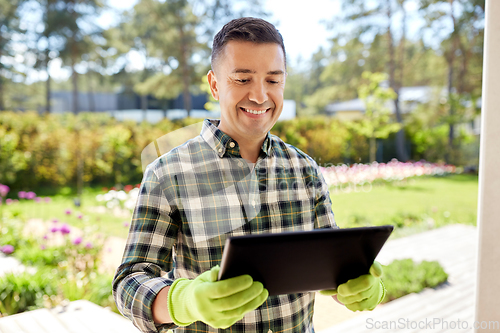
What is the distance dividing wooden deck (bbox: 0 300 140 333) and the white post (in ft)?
5.63

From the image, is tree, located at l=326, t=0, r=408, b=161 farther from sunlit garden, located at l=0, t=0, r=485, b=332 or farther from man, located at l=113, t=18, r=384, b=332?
man, located at l=113, t=18, r=384, b=332

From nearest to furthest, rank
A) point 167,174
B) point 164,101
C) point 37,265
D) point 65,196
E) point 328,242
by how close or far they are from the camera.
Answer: point 328,242
point 167,174
point 37,265
point 65,196
point 164,101

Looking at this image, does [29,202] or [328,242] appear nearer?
[328,242]

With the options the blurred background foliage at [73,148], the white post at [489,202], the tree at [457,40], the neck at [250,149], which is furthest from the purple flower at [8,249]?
the tree at [457,40]

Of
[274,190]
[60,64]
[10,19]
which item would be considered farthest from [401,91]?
[274,190]

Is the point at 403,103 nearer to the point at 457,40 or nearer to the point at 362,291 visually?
the point at 457,40

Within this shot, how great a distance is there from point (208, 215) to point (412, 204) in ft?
22.8

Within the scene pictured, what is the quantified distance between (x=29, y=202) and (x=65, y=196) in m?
0.50

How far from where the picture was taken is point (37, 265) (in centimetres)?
305

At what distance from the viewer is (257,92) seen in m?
0.88

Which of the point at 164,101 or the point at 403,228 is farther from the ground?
the point at 164,101

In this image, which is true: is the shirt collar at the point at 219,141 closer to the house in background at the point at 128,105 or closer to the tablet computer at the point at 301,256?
the tablet computer at the point at 301,256

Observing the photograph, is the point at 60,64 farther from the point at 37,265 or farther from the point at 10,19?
the point at 37,265

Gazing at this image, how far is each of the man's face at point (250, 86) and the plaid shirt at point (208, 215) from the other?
53 mm
